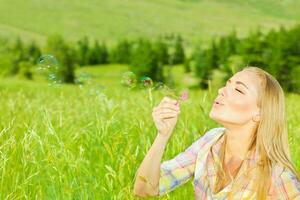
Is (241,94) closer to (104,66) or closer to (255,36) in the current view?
(255,36)

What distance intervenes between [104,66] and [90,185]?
14316 cm

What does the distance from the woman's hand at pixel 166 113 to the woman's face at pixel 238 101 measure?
241 millimetres

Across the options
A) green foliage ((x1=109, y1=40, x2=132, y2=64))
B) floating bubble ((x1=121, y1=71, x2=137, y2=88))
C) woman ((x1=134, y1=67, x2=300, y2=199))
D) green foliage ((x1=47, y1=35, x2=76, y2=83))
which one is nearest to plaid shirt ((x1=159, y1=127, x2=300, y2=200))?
woman ((x1=134, y1=67, x2=300, y2=199))

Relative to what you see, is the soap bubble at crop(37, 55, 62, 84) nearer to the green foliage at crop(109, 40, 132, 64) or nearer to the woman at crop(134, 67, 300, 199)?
the woman at crop(134, 67, 300, 199)

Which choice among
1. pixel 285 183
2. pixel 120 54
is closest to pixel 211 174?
pixel 285 183

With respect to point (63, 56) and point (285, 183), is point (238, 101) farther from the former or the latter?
point (63, 56)

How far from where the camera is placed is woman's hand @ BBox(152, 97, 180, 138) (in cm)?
420

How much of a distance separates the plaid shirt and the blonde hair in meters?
0.05

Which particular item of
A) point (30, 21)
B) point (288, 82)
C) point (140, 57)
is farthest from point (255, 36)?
point (30, 21)

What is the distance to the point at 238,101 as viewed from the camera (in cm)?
437

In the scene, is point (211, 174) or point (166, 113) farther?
point (211, 174)

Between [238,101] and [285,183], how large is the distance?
59 centimetres

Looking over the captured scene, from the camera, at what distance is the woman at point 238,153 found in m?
4.23

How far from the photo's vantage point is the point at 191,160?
4.68 metres
